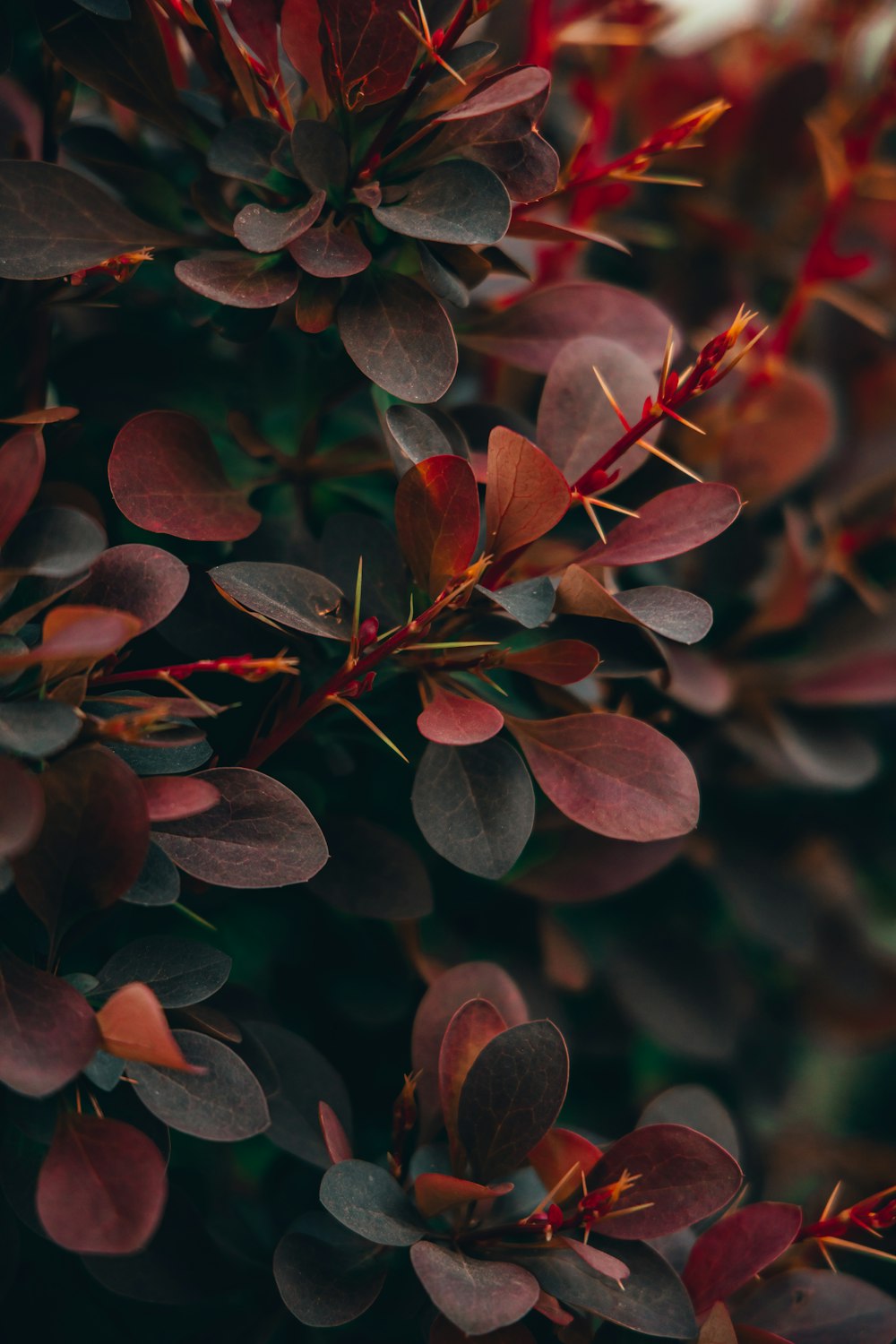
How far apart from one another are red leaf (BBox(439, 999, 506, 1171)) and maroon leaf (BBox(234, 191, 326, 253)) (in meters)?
0.39

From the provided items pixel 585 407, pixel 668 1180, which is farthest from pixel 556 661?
pixel 668 1180

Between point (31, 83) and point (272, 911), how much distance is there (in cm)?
55

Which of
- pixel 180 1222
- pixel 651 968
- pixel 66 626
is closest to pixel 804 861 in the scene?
pixel 651 968

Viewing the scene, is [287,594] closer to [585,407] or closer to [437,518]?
[437,518]

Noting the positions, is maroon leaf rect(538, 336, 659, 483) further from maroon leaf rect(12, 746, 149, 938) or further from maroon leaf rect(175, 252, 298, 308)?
maroon leaf rect(12, 746, 149, 938)

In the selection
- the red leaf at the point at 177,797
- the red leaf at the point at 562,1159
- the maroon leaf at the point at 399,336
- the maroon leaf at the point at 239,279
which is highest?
the maroon leaf at the point at 239,279

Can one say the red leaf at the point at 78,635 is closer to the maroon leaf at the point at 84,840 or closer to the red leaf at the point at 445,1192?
the maroon leaf at the point at 84,840

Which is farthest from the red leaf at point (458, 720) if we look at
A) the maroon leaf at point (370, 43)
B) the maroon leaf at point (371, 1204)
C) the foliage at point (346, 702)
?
the maroon leaf at point (370, 43)

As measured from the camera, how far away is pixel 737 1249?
1.75 ft

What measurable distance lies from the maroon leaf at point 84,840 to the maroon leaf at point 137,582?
2.8 inches

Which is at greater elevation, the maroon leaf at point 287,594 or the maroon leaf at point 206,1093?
the maroon leaf at point 287,594

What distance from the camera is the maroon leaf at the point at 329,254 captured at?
1.66 feet

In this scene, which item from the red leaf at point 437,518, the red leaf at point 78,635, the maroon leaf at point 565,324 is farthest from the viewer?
the maroon leaf at point 565,324

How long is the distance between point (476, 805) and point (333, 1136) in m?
0.18
